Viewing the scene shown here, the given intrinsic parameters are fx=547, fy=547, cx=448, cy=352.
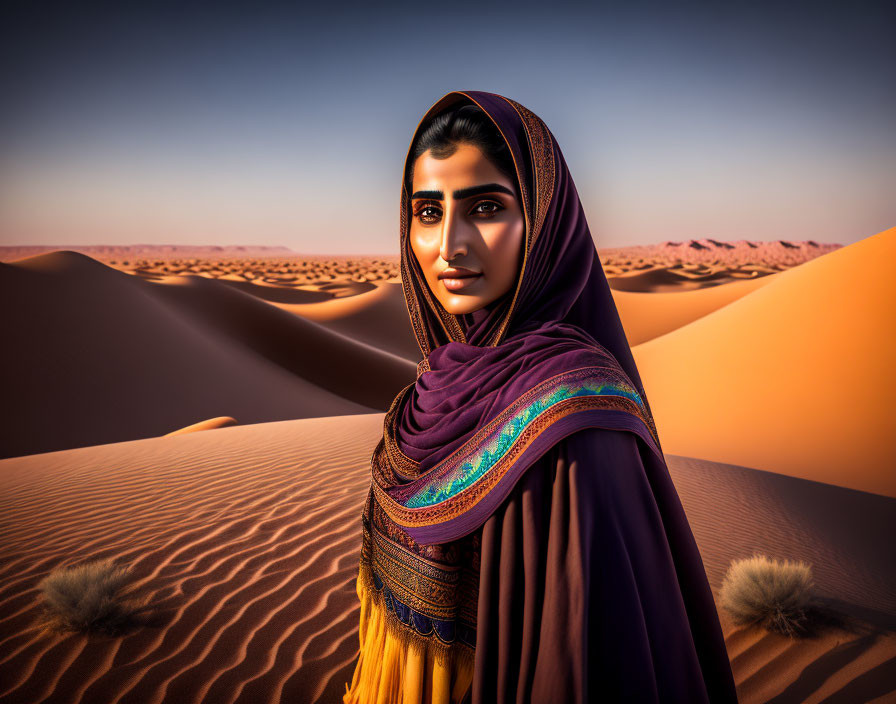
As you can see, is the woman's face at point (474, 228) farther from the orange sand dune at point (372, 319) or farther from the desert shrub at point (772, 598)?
the orange sand dune at point (372, 319)

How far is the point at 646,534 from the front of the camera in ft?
4.29

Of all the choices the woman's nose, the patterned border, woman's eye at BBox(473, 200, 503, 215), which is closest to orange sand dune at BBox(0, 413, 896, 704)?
the patterned border

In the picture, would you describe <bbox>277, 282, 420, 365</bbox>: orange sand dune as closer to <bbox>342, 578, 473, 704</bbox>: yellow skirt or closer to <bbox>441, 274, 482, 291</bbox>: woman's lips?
<bbox>342, 578, 473, 704</bbox>: yellow skirt

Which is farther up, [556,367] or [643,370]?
[556,367]

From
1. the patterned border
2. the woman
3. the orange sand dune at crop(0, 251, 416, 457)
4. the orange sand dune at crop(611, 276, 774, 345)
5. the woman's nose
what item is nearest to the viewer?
the woman

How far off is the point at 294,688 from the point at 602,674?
2410 millimetres

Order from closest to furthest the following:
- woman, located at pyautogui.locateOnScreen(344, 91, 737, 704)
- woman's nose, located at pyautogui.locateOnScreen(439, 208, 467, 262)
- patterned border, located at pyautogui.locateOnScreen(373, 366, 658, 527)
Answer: woman, located at pyautogui.locateOnScreen(344, 91, 737, 704) < patterned border, located at pyautogui.locateOnScreen(373, 366, 658, 527) < woman's nose, located at pyautogui.locateOnScreen(439, 208, 467, 262)

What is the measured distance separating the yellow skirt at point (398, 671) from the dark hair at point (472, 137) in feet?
4.88

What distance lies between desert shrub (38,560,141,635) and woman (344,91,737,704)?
2.38m

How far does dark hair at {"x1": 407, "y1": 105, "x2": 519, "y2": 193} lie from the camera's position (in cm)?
170

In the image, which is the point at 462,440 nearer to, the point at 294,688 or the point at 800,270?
the point at 294,688

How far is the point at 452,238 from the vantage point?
5.39ft

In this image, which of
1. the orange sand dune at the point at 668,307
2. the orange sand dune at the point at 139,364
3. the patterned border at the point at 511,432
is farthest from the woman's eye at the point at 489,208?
the orange sand dune at the point at 668,307

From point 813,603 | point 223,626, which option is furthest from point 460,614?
point 813,603
